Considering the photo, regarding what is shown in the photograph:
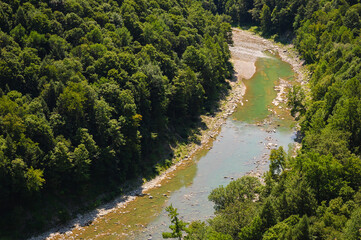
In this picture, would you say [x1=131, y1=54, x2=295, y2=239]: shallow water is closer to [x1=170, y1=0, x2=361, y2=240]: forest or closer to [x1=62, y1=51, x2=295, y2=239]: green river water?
[x1=62, y1=51, x2=295, y2=239]: green river water

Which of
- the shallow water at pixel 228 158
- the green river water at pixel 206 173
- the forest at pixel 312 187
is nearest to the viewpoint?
the forest at pixel 312 187

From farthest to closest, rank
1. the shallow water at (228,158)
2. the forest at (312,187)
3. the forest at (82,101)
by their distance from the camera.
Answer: the shallow water at (228,158)
the forest at (82,101)
the forest at (312,187)

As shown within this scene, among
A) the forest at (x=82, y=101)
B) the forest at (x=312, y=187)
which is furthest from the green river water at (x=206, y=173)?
the forest at (x=82, y=101)

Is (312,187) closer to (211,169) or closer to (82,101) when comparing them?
(211,169)

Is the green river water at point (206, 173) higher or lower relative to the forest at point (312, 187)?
lower

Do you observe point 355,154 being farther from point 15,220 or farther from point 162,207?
point 15,220

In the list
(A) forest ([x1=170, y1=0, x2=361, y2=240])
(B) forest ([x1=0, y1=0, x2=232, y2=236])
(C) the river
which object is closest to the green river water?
(C) the river

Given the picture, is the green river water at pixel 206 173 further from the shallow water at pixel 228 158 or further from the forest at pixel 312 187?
the forest at pixel 312 187

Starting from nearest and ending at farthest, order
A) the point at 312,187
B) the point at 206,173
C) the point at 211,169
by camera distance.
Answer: the point at 312,187, the point at 206,173, the point at 211,169

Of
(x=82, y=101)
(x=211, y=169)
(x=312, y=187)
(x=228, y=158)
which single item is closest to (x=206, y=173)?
(x=211, y=169)
